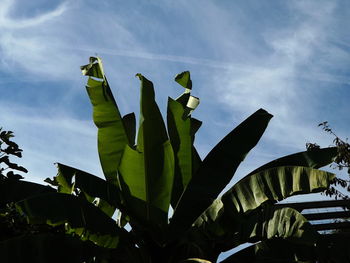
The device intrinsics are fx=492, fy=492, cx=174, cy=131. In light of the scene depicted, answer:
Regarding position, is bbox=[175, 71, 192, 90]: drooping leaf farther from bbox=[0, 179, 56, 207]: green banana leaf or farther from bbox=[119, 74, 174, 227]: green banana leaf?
bbox=[0, 179, 56, 207]: green banana leaf

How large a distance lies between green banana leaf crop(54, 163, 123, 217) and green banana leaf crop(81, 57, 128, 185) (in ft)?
1.39

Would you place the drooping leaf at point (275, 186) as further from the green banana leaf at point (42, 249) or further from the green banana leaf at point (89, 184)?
the green banana leaf at point (42, 249)

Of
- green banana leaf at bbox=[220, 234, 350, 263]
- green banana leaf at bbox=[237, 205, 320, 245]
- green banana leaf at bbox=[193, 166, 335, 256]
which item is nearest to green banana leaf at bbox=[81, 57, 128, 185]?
green banana leaf at bbox=[193, 166, 335, 256]

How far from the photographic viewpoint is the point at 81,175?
189 inches

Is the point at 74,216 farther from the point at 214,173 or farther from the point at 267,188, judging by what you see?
the point at 267,188

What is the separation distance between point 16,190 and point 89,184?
74cm

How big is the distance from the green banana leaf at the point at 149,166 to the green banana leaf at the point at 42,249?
98 centimetres

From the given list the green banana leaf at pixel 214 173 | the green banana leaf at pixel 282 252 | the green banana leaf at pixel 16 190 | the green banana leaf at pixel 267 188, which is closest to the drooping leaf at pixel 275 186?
the green banana leaf at pixel 267 188

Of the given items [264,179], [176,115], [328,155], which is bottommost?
[264,179]

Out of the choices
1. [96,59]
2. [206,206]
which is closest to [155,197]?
[206,206]

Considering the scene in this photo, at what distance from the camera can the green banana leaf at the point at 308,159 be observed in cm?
521

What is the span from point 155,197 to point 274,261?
1.33m

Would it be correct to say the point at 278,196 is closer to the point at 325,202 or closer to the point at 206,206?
the point at 206,206

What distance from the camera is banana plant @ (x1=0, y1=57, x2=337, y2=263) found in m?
4.12
